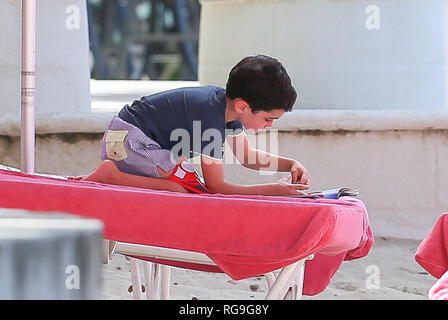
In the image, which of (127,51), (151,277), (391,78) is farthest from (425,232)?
(127,51)

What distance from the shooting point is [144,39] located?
14492mm

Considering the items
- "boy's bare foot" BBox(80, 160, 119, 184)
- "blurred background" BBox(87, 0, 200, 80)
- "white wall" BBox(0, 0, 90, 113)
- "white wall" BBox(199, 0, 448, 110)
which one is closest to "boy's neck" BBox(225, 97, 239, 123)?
"boy's bare foot" BBox(80, 160, 119, 184)

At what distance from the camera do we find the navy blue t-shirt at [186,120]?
2.19 meters

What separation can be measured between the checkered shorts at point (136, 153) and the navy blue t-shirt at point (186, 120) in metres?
0.03

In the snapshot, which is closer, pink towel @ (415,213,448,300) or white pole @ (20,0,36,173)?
pink towel @ (415,213,448,300)

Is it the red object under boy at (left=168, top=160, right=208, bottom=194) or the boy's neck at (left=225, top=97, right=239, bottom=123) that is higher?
the boy's neck at (left=225, top=97, right=239, bottom=123)

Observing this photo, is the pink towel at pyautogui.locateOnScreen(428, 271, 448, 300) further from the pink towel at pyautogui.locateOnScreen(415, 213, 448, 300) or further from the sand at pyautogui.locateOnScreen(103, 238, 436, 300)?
the sand at pyautogui.locateOnScreen(103, 238, 436, 300)

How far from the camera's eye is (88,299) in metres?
0.74

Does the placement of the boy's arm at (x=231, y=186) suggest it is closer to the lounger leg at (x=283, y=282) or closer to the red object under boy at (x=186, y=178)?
the red object under boy at (x=186, y=178)

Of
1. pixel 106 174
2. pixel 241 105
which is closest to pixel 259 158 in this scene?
pixel 241 105

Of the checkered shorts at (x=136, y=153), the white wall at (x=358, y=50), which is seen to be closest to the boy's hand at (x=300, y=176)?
the checkered shorts at (x=136, y=153)

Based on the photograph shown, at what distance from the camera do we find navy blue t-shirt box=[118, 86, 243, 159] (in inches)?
86.3

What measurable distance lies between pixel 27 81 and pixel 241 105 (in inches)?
26.4

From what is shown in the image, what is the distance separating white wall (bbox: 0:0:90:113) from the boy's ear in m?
2.00
